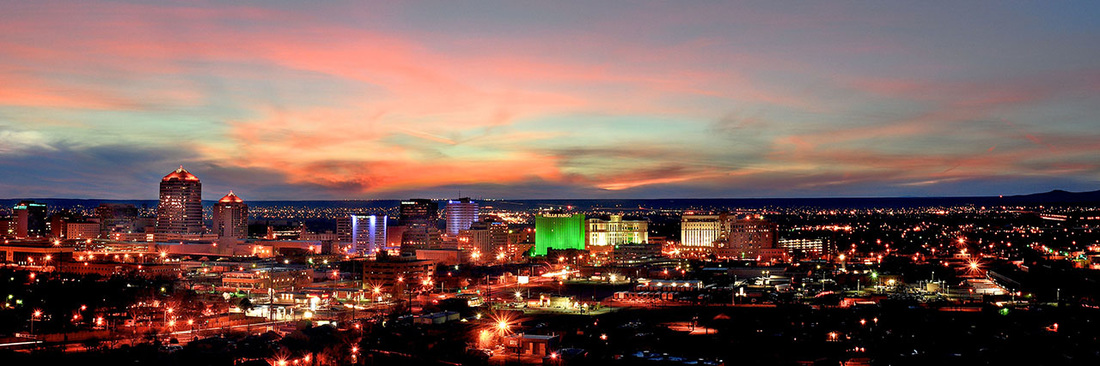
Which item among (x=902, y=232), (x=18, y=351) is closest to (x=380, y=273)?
(x=18, y=351)

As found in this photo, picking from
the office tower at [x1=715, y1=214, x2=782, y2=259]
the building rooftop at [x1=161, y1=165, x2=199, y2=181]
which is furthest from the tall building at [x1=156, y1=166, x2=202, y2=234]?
the office tower at [x1=715, y1=214, x2=782, y2=259]

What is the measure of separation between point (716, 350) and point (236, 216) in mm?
59821

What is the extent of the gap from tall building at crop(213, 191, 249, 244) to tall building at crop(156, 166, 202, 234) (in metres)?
1.47

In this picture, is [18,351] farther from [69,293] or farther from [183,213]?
[183,213]

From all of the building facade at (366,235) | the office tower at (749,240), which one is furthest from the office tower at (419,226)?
the office tower at (749,240)

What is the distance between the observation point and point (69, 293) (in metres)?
32.5

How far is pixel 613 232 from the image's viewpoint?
66125mm

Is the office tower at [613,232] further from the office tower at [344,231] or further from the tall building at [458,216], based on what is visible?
the office tower at [344,231]

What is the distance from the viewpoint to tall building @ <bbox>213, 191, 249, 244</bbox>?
75.4 meters

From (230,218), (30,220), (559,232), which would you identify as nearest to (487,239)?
(559,232)

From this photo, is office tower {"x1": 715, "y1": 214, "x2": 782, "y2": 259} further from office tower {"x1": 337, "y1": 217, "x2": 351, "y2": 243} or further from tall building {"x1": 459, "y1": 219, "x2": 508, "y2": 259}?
office tower {"x1": 337, "y1": 217, "x2": 351, "y2": 243}

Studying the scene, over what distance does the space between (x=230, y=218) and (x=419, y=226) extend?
581 inches

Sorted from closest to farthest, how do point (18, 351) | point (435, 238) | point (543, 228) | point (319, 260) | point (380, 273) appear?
point (18, 351)
point (380, 273)
point (319, 260)
point (543, 228)
point (435, 238)

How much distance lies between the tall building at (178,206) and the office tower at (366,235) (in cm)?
1296
